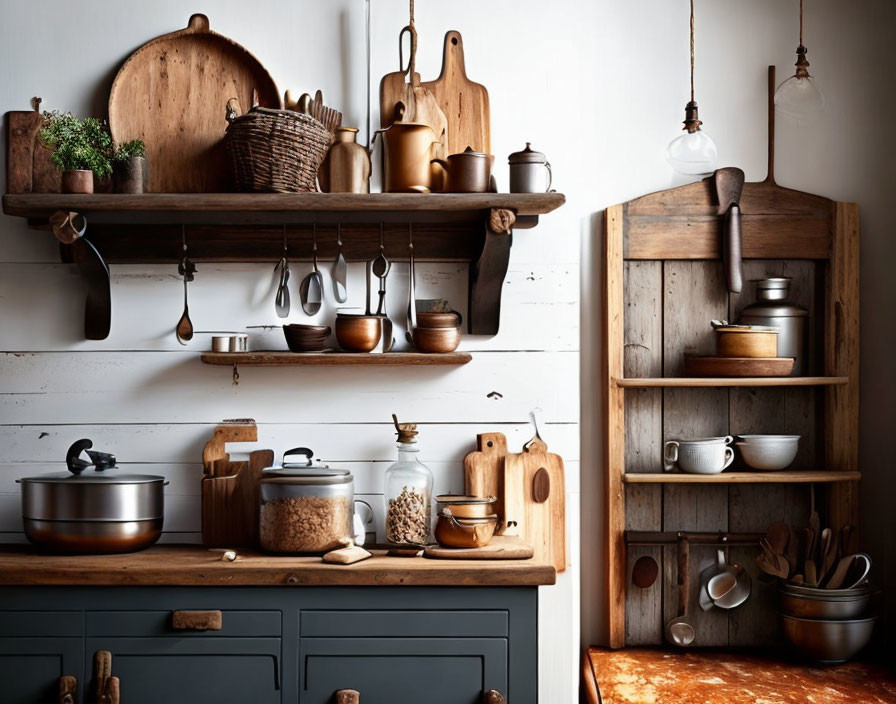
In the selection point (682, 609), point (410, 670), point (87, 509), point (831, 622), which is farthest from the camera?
point (682, 609)

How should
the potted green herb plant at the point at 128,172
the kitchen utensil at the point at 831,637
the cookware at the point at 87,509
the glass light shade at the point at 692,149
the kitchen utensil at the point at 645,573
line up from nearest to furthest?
the cookware at the point at 87,509 < the potted green herb plant at the point at 128,172 < the kitchen utensil at the point at 831,637 < the glass light shade at the point at 692,149 < the kitchen utensil at the point at 645,573

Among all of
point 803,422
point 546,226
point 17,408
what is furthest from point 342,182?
point 803,422

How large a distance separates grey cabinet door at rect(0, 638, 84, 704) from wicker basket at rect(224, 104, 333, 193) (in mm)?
1233

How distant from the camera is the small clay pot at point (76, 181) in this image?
2230 millimetres

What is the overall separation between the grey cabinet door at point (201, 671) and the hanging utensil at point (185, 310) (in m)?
0.85

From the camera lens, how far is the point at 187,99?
2.46 metres

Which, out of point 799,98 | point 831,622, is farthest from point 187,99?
point 831,622

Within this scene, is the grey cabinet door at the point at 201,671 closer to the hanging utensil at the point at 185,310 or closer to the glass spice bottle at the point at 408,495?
the glass spice bottle at the point at 408,495

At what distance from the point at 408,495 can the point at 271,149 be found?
3.24ft

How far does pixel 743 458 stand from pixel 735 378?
27 centimetres

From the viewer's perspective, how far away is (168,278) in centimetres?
251

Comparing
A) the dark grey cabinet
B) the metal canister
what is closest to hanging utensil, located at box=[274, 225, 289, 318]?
the dark grey cabinet

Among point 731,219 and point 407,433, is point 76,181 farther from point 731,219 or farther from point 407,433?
point 731,219

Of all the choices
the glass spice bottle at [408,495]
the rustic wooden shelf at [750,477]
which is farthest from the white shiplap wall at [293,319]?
the rustic wooden shelf at [750,477]
